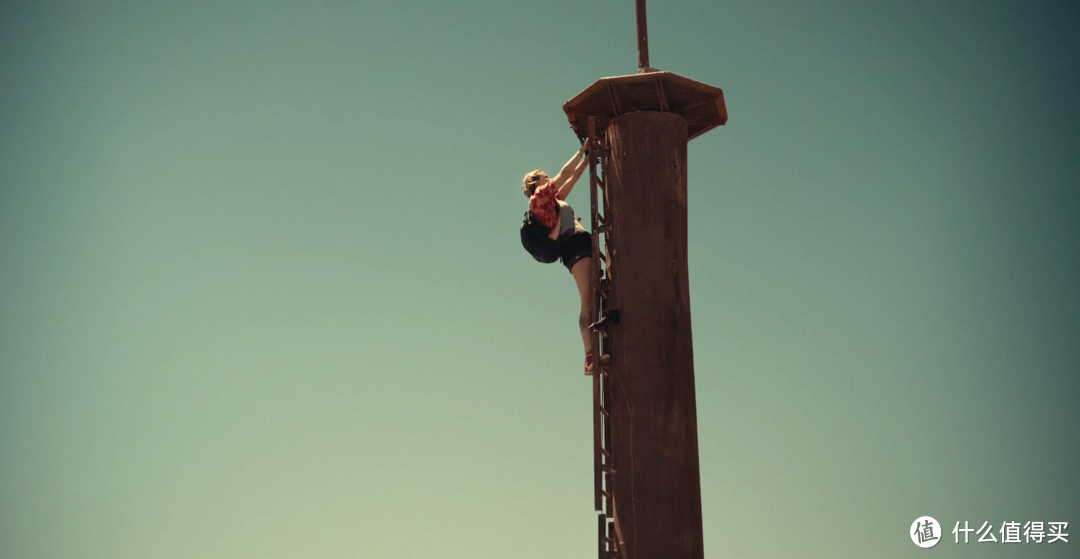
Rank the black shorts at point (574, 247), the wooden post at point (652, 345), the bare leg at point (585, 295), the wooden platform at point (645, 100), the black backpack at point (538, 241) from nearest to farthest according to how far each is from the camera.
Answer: the wooden post at point (652, 345), the wooden platform at point (645, 100), the bare leg at point (585, 295), the black shorts at point (574, 247), the black backpack at point (538, 241)

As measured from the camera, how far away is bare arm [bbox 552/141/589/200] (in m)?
11.2

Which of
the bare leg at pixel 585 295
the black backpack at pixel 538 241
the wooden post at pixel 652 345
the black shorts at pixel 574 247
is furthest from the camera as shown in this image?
the black backpack at pixel 538 241

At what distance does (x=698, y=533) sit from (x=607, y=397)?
156 cm

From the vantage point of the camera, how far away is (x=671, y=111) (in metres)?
10.8

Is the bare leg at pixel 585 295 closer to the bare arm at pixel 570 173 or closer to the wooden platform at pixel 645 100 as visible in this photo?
the bare arm at pixel 570 173

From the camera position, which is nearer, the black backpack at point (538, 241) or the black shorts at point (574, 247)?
the black shorts at point (574, 247)

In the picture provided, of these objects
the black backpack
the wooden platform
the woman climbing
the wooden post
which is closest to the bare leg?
the woman climbing

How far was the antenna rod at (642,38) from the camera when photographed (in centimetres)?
1081

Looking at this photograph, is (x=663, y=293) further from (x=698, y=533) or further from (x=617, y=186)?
(x=698, y=533)

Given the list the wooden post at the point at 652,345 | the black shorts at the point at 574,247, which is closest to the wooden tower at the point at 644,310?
the wooden post at the point at 652,345

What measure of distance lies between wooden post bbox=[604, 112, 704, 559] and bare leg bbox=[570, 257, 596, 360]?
666 millimetres

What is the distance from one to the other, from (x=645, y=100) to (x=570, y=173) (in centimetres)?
120

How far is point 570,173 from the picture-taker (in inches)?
445

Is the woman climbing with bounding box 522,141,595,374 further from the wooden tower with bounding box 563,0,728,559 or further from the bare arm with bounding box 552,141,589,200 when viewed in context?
the wooden tower with bounding box 563,0,728,559
